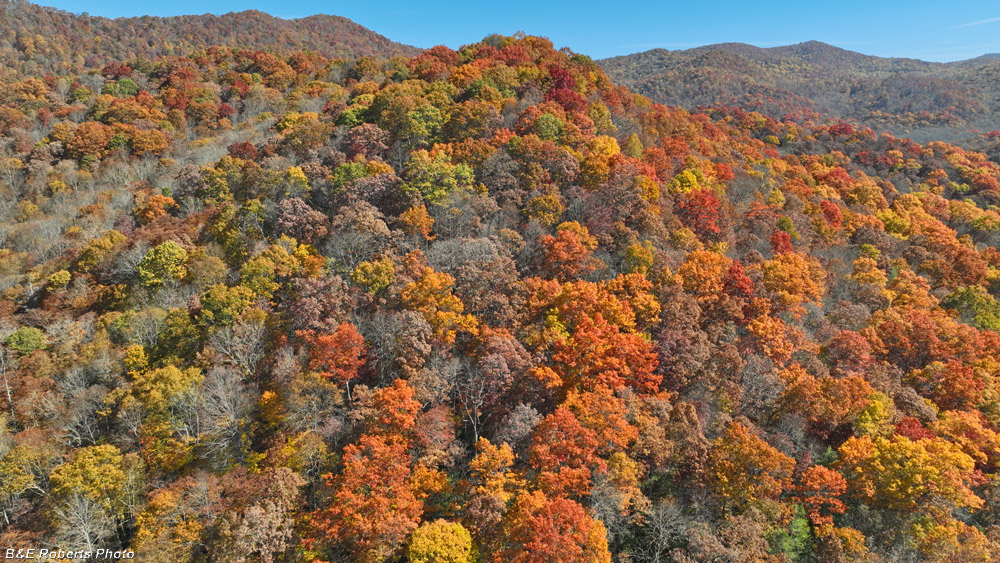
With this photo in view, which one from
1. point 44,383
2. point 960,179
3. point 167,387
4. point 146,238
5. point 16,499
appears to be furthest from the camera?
point 960,179

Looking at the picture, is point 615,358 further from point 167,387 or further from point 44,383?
point 44,383

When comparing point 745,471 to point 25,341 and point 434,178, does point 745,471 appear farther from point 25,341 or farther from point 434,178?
point 25,341

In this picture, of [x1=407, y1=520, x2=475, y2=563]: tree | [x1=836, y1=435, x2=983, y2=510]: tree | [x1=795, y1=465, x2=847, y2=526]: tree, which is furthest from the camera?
[x1=795, y1=465, x2=847, y2=526]: tree

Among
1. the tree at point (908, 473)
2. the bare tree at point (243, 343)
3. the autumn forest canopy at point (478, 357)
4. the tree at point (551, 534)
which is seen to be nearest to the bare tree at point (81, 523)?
the autumn forest canopy at point (478, 357)

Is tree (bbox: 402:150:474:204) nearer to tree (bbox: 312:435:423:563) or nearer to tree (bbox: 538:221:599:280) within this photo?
tree (bbox: 538:221:599:280)

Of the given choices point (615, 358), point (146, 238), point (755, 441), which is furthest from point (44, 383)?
point (755, 441)

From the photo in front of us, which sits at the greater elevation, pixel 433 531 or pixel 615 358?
pixel 615 358

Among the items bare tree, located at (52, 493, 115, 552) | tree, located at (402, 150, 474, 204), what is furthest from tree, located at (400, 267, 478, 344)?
bare tree, located at (52, 493, 115, 552)

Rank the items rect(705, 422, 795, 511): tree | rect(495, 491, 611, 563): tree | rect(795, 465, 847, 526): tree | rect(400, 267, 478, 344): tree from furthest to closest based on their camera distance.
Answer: rect(400, 267, 478, 344): tree, rect(795, 465, 847, 526): tree, rect(705, 422, 795, 511): tree, rect(495, 491, 611, 563): tree

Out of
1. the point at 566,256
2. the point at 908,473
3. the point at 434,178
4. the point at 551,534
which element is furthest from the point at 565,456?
the point at 434,178
